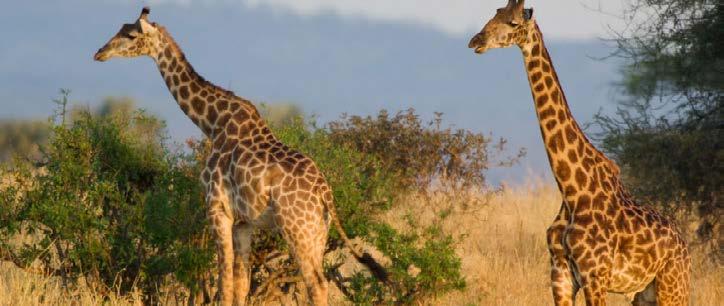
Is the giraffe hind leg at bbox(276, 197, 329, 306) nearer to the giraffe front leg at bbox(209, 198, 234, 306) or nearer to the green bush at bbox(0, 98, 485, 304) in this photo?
the giraffe front leg at bbox(209, 198, 234, 306)

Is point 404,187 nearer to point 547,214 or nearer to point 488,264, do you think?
point 547,214

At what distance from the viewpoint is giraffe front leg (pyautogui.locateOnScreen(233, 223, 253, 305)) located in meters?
9.41

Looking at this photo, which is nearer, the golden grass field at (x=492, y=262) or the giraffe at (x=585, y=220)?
the giraffe at (x=585, y=220)

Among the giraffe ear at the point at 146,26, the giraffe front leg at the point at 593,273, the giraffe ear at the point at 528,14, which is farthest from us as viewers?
the giraffe ear at the point at 146,26

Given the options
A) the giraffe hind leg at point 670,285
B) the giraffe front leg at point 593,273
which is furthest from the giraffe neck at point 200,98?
the giraffe hind leg at point 670,285


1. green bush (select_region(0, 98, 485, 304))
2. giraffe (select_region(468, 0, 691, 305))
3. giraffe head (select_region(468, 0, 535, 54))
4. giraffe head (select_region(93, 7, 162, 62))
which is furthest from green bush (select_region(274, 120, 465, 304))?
giraffe head (select_region(468, 0, 535, 54))

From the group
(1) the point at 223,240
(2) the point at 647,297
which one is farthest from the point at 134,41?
(2) the point at 647,297

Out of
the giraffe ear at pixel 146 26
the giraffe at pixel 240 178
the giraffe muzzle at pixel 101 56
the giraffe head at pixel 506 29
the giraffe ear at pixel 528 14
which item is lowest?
the giraffe at pixel 240 178

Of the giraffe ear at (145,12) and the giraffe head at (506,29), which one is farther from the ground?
the giraffe ear at (145,12)

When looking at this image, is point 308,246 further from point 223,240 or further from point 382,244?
point 382,244

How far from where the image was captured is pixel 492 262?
43.7ft

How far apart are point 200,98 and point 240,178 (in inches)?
46.2

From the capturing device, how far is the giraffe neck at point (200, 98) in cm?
947

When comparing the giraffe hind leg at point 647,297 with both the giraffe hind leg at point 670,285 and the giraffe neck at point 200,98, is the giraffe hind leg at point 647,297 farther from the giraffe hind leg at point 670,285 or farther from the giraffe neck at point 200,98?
the giraffe neck at point 200,98
